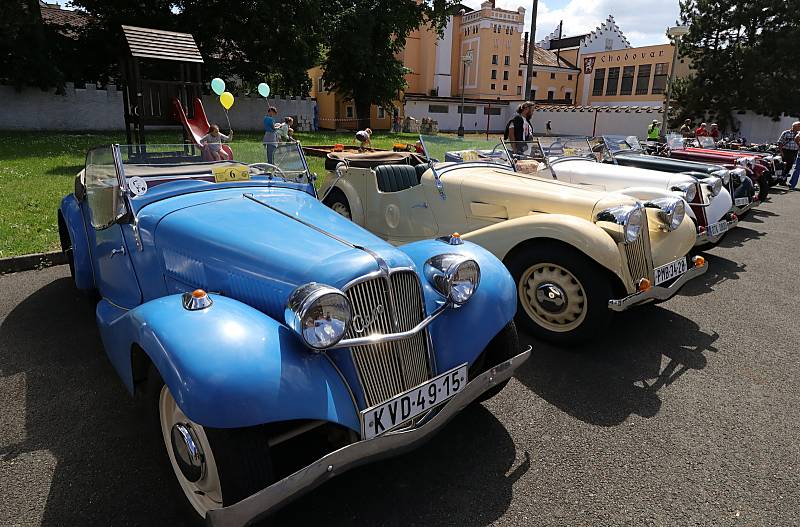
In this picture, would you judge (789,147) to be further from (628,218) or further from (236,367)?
(236,367)

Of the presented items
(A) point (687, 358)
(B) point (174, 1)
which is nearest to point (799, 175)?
(A) point (687, 358)

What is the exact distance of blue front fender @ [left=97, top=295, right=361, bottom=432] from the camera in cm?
184

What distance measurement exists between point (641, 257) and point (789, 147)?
44.0 ft

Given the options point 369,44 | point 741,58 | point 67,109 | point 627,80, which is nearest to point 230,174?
point 67,109

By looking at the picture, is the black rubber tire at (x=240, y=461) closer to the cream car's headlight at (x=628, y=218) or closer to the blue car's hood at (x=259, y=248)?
the blue car's hood at (x=259, y=248)

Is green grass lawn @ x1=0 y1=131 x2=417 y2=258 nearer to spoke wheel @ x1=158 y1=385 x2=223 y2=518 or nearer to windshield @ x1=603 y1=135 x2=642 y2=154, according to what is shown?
spoke wheel @ x1=158 y1=385 x2=223 y2=518

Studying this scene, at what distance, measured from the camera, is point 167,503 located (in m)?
2.30

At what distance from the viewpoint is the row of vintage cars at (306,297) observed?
6.39 ft

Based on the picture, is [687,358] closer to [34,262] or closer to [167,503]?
[167,503]

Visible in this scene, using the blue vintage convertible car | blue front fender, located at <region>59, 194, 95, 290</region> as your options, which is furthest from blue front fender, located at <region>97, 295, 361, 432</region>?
blue front fender, located at <region>59, 194, 95, 290</region>

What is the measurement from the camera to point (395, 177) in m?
5.87

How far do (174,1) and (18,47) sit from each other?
6230 mm

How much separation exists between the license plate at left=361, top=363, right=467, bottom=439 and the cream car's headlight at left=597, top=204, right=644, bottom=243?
2.12 metres

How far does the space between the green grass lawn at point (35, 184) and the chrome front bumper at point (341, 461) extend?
2.69 meters
